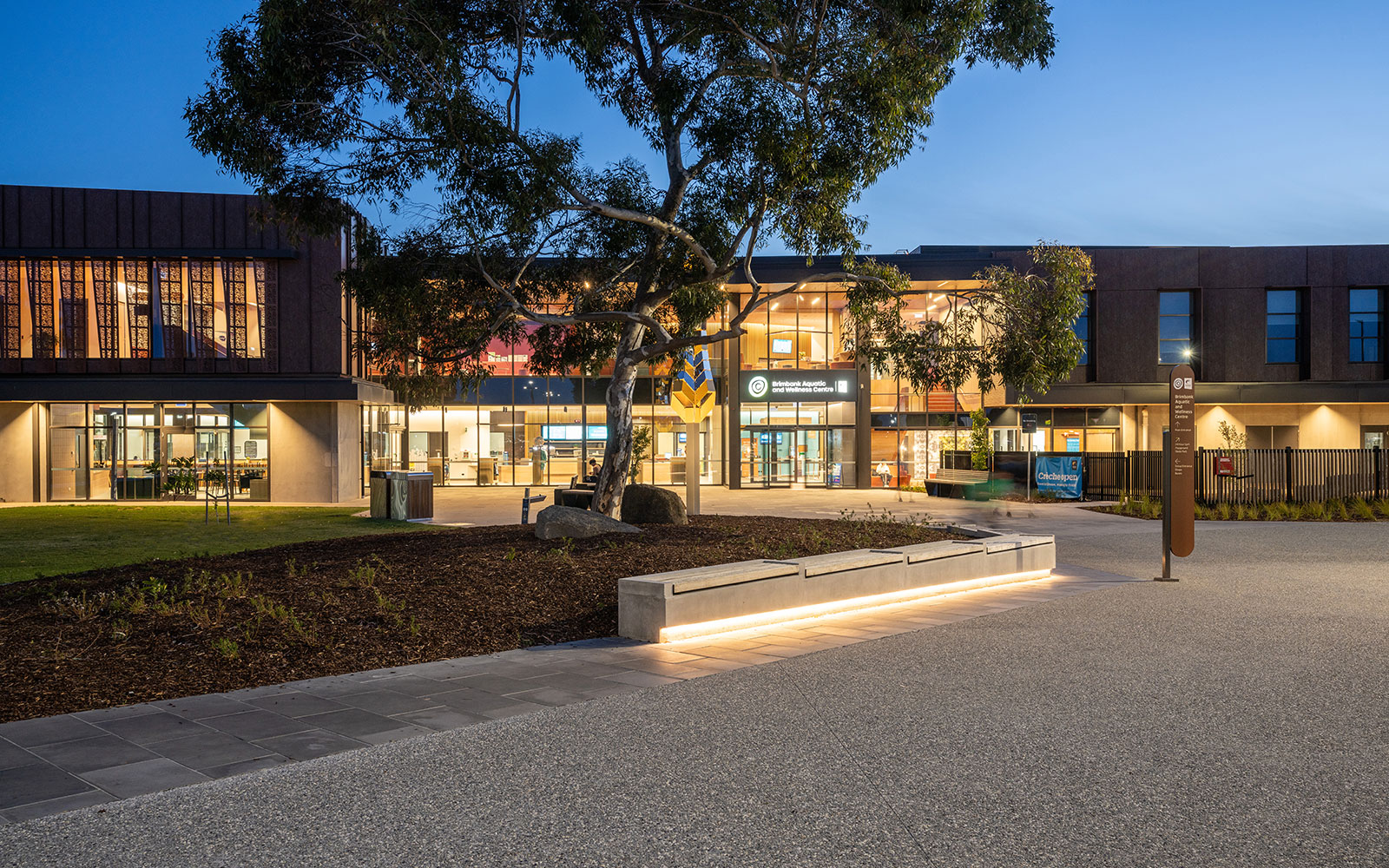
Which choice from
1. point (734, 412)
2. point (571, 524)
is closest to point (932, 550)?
point (571, 524)

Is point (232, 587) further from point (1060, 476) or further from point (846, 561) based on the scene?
point (1060, 476)

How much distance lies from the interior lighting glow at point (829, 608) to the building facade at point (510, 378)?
2036cm

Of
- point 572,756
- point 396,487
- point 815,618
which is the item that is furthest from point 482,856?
point 396,487

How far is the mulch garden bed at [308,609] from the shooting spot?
23.9 ft

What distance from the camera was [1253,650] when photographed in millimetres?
8570

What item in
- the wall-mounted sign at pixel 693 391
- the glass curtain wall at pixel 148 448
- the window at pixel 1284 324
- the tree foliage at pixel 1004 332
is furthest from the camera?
the window at pixel 1284 324

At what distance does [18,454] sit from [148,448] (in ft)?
11.5

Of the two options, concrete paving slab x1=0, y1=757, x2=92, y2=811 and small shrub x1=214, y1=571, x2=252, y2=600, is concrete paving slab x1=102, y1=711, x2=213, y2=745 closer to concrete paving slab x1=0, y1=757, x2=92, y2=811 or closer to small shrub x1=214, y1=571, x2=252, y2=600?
concrete paving slab x1=0, y1=757, x2=92, y2=811

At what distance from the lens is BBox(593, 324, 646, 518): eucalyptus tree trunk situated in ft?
48.8

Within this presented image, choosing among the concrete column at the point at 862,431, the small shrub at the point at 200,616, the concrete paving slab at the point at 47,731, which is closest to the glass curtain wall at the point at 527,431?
the concrete column at the point at 862,431

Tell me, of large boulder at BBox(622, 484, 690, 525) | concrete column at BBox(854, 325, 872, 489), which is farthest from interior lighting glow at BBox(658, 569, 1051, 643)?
concrete column at BBox(854, 325, 872, 489)

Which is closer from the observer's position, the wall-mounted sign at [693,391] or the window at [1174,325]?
the wall-mounted sign at [693,391]

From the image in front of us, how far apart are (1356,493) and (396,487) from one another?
23933mm

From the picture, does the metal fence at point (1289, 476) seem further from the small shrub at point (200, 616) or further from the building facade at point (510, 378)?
the small shrub at point (200, 616)
